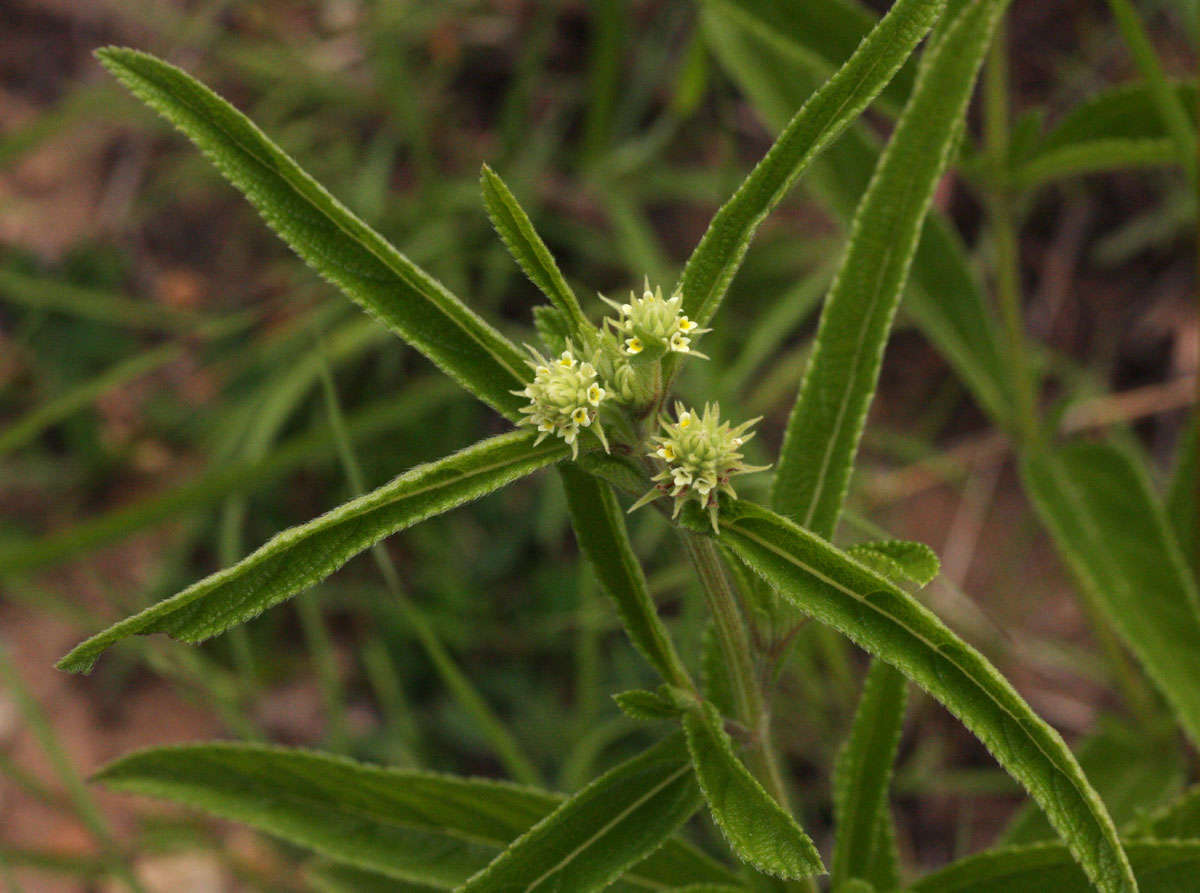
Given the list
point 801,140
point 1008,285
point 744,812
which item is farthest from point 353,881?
point 1008,285

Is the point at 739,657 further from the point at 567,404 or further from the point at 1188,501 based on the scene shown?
the point at 1188,501

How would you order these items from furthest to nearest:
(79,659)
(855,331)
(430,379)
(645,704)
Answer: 1. (430,379)
2. (855,331)
3. (645,704)
4. (79,659)

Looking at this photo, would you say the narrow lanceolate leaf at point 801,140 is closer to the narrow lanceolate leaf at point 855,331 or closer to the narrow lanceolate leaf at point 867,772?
the narrow lanceolate leaf at point 855,331

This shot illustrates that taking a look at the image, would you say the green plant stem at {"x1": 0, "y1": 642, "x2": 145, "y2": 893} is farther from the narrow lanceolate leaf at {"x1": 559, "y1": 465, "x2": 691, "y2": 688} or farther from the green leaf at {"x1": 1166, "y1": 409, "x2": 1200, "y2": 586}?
the green leaf at {"x1": 1166, "y1": 409, "x2": 1200, "y2": 586}

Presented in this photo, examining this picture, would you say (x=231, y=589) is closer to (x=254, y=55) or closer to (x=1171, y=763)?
(x=1171, y=763)

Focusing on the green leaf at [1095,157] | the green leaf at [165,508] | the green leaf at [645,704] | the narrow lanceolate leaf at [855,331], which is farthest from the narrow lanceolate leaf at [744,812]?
the green leaf at [165,508]

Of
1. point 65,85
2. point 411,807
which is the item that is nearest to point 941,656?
point 411,807
